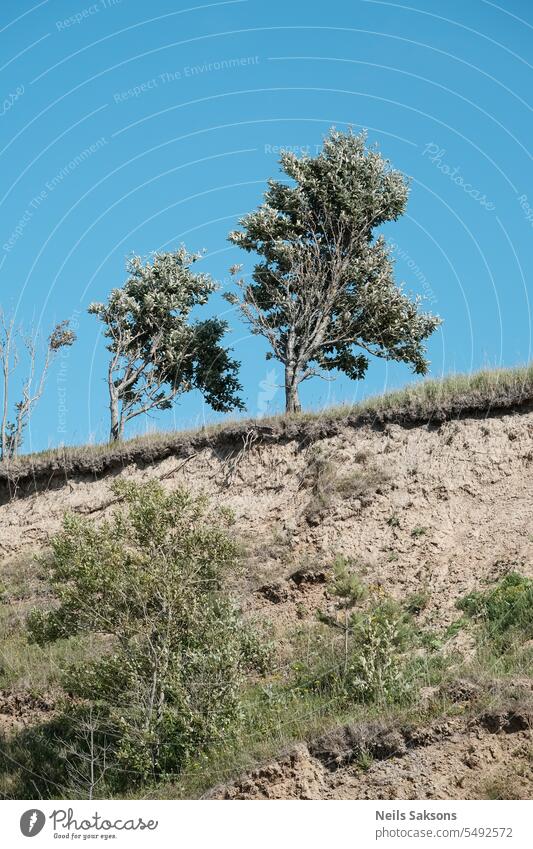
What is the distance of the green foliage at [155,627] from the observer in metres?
13.9

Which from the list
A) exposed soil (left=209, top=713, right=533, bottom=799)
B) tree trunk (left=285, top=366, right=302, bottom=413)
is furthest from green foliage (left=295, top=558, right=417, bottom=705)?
tree trunk (left=285, top=366, right=302, bottom=413)

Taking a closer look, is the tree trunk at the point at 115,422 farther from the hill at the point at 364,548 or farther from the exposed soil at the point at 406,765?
the exposed soil at the point at 406,765

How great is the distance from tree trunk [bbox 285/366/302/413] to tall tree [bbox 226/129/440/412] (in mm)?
221

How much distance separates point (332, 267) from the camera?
99.8ft

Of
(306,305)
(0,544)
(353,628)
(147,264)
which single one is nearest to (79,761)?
(353,628)

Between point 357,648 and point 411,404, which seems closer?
point 357,648

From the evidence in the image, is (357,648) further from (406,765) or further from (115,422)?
(115,422)

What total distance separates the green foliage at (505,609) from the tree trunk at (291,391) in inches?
451

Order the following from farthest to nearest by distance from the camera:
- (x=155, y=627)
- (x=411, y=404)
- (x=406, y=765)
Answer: (x=411, y=404) < (x=155, y=627) < (x=406, y=765)

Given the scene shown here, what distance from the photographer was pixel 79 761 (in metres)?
15.1

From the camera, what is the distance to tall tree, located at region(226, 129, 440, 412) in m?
30.0

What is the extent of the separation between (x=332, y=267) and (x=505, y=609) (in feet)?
53.7
